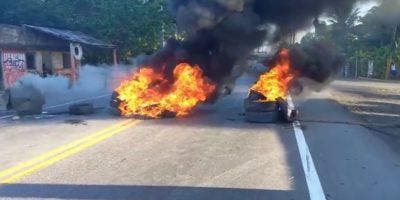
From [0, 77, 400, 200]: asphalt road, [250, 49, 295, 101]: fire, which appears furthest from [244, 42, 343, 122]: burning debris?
[0, 77, 400, 200]: asphalt road

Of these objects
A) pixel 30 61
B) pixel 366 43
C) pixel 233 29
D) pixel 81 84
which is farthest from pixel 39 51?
pixel 366 43

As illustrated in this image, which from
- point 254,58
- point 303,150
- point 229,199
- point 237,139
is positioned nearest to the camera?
point 229,199

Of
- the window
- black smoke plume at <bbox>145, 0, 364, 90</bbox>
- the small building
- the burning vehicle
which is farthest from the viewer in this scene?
the window

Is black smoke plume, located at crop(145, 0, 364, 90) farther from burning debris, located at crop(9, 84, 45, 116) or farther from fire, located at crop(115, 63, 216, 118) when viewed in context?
burning debris, located at crop(9, 84, 45, 116)

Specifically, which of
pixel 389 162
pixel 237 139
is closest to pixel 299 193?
pixel 389 162

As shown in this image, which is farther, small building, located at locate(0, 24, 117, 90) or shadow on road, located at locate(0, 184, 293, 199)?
small building, located at locate(0, 24, 117, 90)

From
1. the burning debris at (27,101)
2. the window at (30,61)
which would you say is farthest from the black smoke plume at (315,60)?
the window at (30,61)

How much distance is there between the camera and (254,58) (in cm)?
1453

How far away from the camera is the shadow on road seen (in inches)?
204

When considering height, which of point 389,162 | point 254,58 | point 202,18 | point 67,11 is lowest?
point 389,162

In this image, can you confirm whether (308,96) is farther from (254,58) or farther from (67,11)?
(67,11)

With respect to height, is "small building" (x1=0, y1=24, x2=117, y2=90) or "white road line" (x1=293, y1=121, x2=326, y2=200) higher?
"small building" (x1=0, y1=24, x2=117, y2=90)

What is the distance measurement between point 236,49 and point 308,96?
568 centimetres

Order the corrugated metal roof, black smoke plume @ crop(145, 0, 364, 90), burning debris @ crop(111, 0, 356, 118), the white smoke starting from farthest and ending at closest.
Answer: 1. the corrugated metal roof
2. the white smoke
3. black smoke plume @ crop(145, 0, 364, 90)
4. burning debris @ crop(111, 0, 356, 118)
